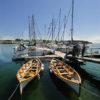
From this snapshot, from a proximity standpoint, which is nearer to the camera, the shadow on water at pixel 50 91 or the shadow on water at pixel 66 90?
the shadow on water at pixel 50 91

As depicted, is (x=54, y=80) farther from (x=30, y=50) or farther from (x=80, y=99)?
(x=30, y=50)

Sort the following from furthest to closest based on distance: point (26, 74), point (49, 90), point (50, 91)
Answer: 1. point (26, 74)
2. point (49, 90)
3. point (50, 91)

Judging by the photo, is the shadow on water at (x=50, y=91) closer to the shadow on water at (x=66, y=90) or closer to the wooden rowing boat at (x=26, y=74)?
the shadow on water at (x=66, y=90)

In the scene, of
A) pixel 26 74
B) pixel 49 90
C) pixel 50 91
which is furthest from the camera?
pixel 26 74

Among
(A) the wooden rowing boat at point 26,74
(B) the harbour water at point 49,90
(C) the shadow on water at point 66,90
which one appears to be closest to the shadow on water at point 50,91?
(B) the harbour water at point 49,90

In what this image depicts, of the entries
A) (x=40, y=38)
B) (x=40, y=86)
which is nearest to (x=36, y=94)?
(x=40, y=86)

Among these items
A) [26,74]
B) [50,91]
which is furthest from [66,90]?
[26,74]

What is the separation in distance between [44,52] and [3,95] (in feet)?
68.8

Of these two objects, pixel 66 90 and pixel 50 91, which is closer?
pixel 50 91

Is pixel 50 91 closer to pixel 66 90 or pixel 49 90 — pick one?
pixel 49 90

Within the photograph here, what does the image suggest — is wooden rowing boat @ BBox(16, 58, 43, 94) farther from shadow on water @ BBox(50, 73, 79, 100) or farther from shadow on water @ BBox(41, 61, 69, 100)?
shadow on water @ BBox(50, 73, 79, 100)

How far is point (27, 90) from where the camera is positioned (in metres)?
11.7

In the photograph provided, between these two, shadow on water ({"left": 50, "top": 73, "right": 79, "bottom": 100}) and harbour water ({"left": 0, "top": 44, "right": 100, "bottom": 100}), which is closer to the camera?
harbour water ({"left": 0, "top": 44, "right": 100, "bottom": 100})

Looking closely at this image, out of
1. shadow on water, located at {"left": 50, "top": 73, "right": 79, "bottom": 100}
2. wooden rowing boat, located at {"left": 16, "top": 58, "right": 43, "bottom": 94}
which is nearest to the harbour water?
shadow on water, located at {"left": 50, "top": 73, "right": 79, "bottom": 100}
